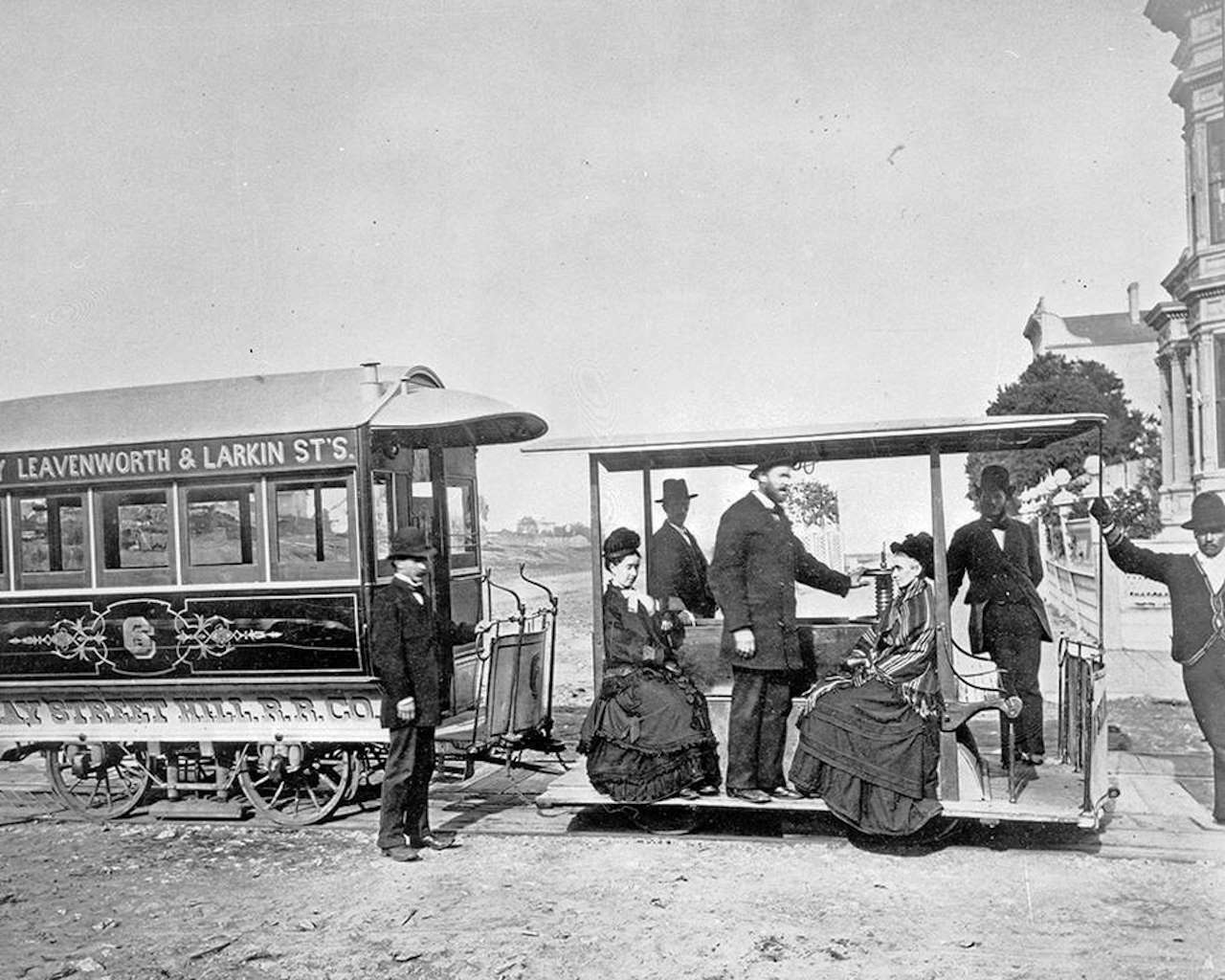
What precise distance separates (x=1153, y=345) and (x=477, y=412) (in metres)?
41.3

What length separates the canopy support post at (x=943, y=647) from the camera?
6.20m

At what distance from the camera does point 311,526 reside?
24.6 feet

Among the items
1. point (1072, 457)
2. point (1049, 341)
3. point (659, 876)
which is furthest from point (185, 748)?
point (1049, 341)

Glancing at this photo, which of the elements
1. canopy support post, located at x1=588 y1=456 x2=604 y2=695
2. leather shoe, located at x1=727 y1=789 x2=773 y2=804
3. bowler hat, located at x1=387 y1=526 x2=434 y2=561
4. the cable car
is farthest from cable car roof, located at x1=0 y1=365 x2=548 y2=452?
leather shoe, located at x1=727 y1=789 x2=773 y2=804

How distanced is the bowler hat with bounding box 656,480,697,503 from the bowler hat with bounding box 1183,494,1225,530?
325 cm

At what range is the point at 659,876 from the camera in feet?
19.2

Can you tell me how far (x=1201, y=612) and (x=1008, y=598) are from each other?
51.4 inches

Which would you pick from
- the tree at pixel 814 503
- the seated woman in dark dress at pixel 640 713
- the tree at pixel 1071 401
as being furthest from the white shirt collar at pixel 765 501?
the tree at pixel 1071 401

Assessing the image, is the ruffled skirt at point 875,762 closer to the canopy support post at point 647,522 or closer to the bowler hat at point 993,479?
the bowler hat at point 993,479

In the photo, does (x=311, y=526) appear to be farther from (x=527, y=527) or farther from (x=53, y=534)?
(x=527, y=527)

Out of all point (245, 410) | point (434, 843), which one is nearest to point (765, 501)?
point (434, 843)

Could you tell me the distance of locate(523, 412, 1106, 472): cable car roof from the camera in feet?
20.3

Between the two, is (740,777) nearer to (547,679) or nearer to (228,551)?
(547,679)

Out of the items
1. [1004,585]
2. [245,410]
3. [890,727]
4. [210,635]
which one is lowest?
[890,727]
